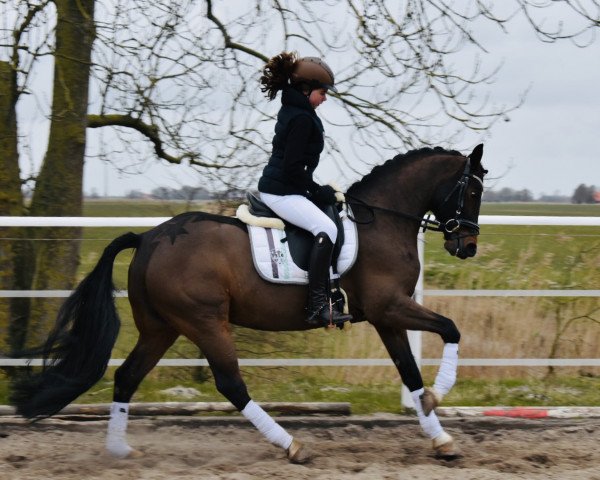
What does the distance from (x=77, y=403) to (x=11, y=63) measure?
9.93ft

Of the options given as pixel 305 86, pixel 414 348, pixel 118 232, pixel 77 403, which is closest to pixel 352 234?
pixel 305 86

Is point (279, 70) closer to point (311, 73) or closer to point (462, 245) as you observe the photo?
point (311, 73)

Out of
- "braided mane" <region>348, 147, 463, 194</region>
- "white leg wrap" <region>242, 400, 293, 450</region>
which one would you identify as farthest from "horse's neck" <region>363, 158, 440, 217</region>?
"white leg wrap" <region>242, 400, 293, 450</region>

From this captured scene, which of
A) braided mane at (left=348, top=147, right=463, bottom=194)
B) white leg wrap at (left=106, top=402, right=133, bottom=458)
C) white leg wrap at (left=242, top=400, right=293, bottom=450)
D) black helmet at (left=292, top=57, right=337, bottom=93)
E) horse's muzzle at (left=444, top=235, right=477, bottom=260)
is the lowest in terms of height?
white leg wrap at (left=106, top=402, right=133, bottom=458)

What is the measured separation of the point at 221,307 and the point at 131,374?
2.52ft

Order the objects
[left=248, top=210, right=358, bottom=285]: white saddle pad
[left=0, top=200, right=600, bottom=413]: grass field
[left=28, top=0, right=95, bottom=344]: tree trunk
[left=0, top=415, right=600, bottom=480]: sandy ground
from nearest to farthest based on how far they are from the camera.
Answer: [left=0, top=415, right=600, bottom=480]: sandy ground → [left=248, top=210, right=358, bottom=285]: white saddle pad → [left=0, top=200, right=600, bottom=413]: grass field → [left=28, top=0, right=95, bottom=344]: tree trunk

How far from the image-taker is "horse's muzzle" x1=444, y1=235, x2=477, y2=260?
20.2 ft

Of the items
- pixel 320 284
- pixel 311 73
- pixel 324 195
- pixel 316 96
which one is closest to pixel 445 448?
pixel 320 284

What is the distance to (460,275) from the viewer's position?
29.3 ft

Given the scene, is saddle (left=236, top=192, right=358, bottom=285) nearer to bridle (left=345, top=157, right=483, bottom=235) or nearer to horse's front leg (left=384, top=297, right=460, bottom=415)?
bridle (left=345, top=157, right=483, bottom=235)

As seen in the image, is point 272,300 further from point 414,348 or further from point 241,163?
point 241,163

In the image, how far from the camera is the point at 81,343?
5914mm

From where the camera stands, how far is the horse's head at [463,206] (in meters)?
6.15

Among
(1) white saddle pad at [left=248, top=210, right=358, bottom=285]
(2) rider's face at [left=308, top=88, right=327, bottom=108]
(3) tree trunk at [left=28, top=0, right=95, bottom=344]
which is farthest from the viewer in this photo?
(3) tree trunk at [left=28, top=0, right=95, bottom=344]
